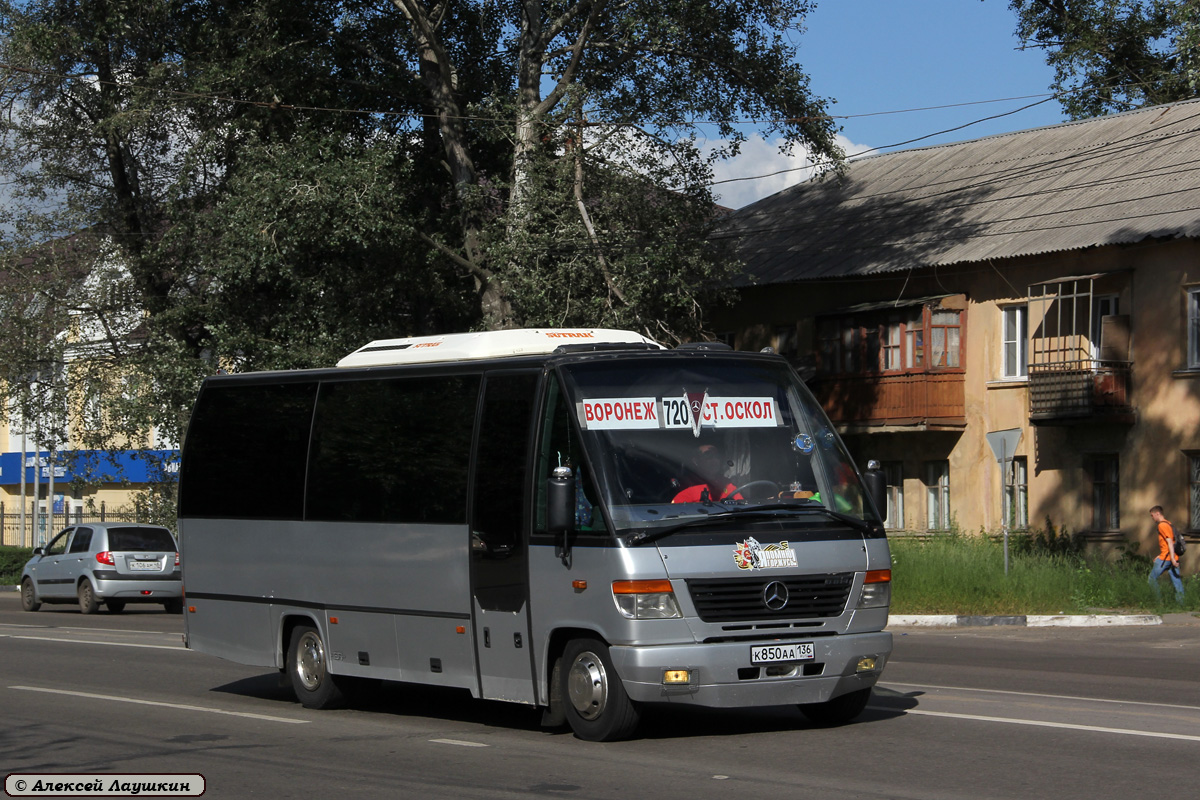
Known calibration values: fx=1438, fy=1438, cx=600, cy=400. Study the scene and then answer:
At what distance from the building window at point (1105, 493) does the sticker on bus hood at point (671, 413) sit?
22.8 metres

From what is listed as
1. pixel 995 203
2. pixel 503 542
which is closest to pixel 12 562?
pixel 995 203

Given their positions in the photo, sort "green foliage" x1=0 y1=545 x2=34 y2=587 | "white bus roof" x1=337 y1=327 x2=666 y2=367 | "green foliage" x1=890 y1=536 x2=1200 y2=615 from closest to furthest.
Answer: "white bus roof" x1=337 y1=327 x2=666 y2=367 → "green foliage" x1=890 y1=536 x2=1200 y2=615 → "green foliage" x1=0 y1=545 x2=34 y2=587

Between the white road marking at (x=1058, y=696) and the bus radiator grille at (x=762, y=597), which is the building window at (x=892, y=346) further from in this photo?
the bus radiator grille at (x=762, y=597)

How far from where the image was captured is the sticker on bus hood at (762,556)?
888 cm

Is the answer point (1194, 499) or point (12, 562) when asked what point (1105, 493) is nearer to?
point (1194, 499)

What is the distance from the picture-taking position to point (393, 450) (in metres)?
10.8

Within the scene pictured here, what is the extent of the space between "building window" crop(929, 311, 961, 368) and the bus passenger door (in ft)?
80.9

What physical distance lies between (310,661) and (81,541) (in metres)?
16.8

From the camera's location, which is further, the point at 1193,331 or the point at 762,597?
the point at 1193,331

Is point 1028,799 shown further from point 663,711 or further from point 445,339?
point 445,339

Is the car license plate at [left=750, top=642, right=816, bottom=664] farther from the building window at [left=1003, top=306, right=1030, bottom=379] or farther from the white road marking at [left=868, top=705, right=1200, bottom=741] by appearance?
the building window at [left=1003, top=306, right=1030, bottom=379]

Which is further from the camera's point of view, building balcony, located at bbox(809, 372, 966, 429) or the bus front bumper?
building balcony, located at bbox(809, 372, 966, 429)

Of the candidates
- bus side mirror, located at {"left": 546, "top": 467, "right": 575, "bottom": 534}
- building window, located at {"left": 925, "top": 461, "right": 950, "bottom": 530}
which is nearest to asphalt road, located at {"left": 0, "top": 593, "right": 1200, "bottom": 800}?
bus side mirror, located at {"left": 546, "top": 467, "right": 575, "bottom": 534}

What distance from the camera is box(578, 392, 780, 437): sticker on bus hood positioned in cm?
930
